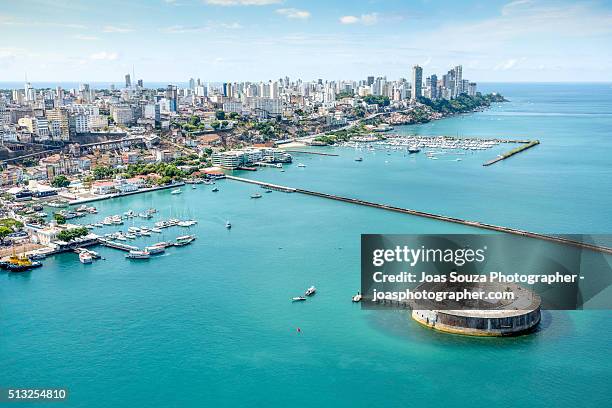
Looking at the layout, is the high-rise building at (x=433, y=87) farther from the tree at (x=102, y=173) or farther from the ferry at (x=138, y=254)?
the ferry at (x=138, y=254)

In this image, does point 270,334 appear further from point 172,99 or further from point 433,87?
point 433,87

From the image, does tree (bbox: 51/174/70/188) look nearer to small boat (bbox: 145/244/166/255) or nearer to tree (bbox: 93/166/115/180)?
tree (bbox: 93/166/115/180)

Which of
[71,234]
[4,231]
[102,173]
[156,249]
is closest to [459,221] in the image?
[156,249]

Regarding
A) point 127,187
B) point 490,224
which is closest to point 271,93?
point 127,187

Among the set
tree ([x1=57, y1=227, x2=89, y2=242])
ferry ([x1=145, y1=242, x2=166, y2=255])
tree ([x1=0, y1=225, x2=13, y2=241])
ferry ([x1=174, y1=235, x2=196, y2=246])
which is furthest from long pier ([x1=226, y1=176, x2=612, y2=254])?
tree ([x1=0, y1=225, x2=13, y2=241])

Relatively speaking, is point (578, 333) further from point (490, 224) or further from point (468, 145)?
point (468, 145)
